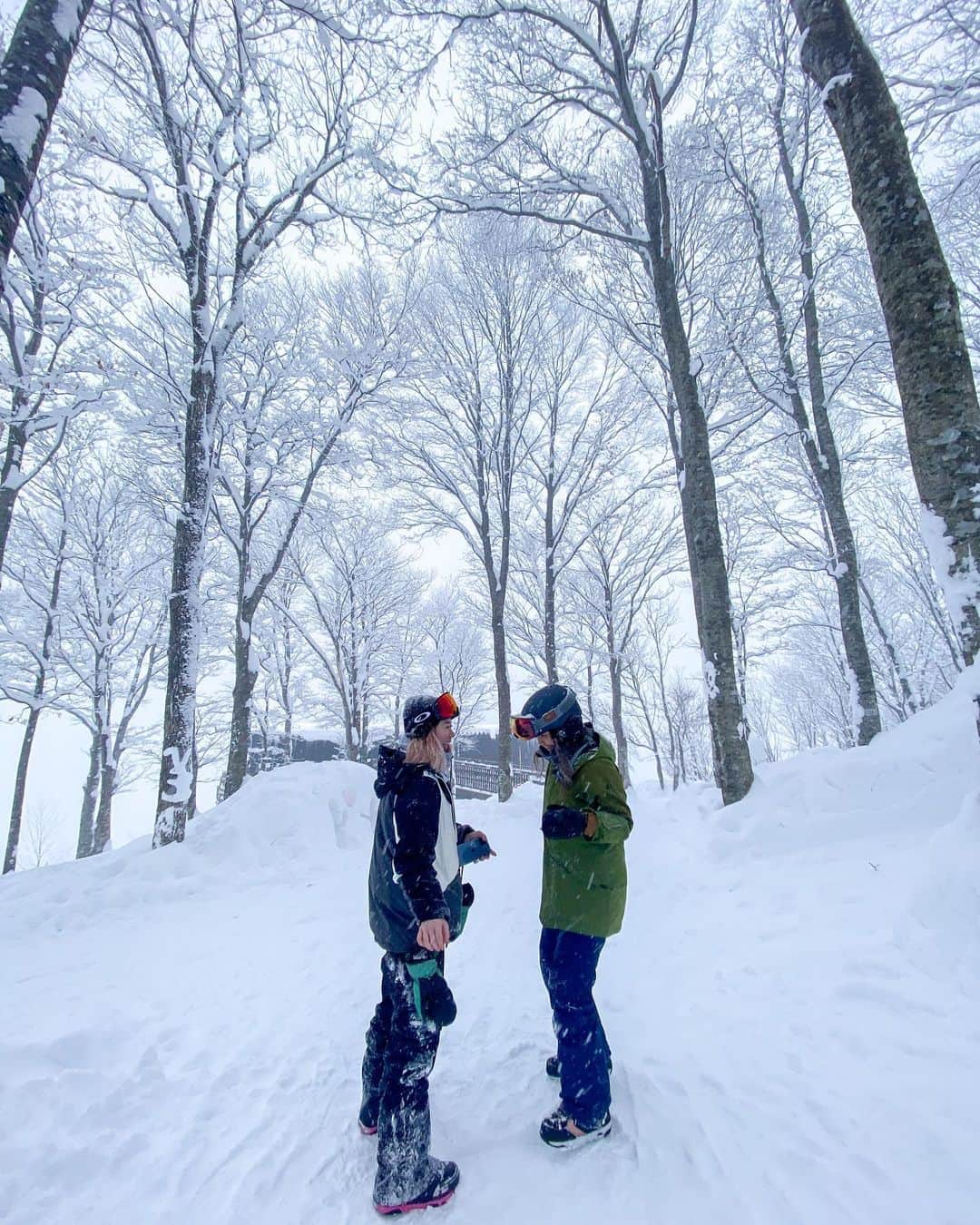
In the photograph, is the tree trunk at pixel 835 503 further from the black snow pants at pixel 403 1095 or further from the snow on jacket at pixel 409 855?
the black snow pants at pixel 403 1095

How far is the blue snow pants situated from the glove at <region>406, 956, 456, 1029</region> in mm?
483

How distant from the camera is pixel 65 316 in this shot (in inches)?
310

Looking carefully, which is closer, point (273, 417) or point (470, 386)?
point (273, 417)

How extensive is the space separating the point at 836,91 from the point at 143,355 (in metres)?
9.05

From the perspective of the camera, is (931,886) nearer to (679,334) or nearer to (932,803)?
(932,803)

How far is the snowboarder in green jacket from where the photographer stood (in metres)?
2.06

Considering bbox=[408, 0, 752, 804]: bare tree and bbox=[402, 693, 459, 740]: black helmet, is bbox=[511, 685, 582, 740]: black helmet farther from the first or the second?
bbox=[408, 0, 752, 804]: bare tree

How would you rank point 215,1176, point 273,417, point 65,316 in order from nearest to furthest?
point 215,1176 → point 65,316 → point 273,417

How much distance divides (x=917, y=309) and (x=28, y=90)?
197 inches

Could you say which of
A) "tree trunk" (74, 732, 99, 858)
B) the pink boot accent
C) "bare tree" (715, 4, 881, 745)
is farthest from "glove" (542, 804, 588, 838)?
"tree trunk" (74, 732, 99, 858)

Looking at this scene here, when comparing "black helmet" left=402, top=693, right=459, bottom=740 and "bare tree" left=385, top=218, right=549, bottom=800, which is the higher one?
"bare tree" left=385, top=218, right=549, bottom=800

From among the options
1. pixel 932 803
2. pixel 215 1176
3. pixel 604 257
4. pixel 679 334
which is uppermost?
pixel 604 257

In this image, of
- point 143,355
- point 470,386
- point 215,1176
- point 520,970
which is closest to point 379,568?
point 470,386

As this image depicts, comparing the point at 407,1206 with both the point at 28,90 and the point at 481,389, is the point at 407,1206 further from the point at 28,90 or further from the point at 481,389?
the point at 481,389
